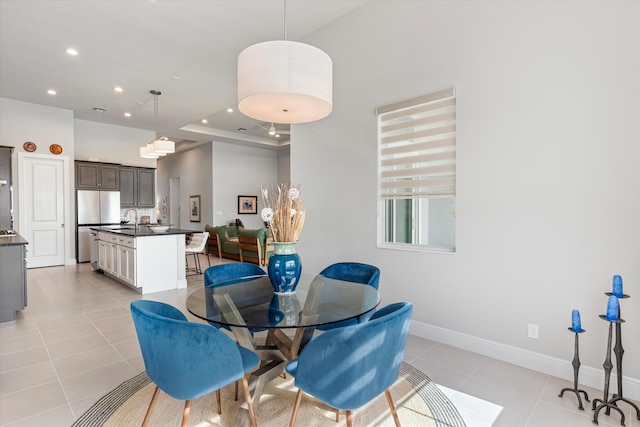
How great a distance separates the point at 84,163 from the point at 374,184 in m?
7.16

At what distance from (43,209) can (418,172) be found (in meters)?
7.64

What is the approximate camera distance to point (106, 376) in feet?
8.18

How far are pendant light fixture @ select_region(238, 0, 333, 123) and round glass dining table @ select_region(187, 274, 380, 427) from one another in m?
1.21

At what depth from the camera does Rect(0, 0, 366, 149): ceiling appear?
3.67 metres

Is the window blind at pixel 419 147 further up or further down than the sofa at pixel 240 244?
further up

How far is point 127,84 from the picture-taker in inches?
229

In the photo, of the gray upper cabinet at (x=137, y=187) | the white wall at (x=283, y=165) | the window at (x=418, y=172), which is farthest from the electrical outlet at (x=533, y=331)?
the white wall at (x=283, y=165)

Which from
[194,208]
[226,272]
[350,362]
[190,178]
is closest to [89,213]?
[194,208]

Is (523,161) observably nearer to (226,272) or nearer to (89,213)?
(226,272)

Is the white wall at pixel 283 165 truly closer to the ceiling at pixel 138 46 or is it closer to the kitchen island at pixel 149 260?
the ceiling at pixel 138 46

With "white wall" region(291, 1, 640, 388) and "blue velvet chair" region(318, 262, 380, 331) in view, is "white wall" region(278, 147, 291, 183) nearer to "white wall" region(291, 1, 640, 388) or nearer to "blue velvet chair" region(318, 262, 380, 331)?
"white wall" region(291, 1, 640, 388)

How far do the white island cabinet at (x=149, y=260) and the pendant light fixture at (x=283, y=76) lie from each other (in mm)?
3734

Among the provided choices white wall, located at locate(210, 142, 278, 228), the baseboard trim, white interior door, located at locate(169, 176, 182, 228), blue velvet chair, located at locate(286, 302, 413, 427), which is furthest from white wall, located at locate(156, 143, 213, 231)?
blue velvet chair, located at locate(286, 302, 413, 427)

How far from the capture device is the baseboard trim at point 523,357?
7.27 feet
